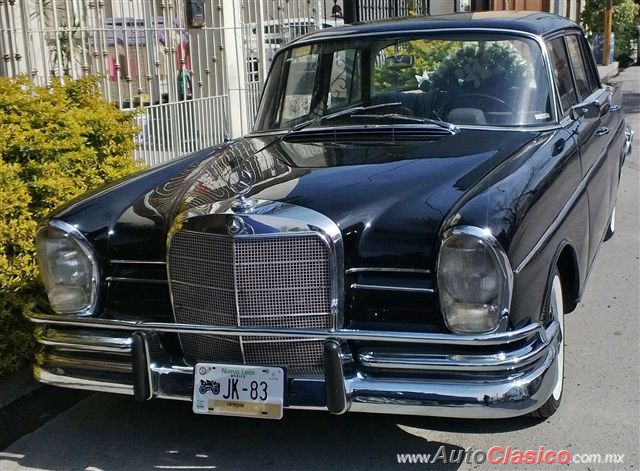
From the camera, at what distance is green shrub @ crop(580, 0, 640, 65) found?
2781 centimetres

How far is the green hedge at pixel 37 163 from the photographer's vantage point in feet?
13.9

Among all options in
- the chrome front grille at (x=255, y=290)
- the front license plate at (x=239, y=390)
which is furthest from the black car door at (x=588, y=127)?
the front license plate at (x=239, y=390)

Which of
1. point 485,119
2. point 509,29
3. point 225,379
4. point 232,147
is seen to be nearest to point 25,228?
point 232,147

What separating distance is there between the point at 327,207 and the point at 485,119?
1.38 metres

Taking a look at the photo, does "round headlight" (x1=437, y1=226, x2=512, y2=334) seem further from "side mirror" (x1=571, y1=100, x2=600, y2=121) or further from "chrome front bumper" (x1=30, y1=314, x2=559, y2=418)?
"side mirror" (x1=571, y1=100, x2=600, y2=121)

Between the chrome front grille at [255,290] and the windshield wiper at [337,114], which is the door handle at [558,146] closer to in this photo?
the windshield wiper at [337,114]

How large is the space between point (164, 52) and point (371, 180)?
468 cm

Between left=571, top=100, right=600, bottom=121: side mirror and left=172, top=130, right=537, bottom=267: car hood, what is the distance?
57 cm

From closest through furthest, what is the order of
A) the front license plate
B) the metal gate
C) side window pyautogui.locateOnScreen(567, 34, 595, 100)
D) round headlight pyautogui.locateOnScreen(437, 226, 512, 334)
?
round headlight pyautogui.locateOnScreen(437, 226, 512, 334) → the front license plate → side window pyautogui.locateOnScreen(567, 34, 595, 100) → the metal gate

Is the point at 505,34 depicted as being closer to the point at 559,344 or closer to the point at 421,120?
the point at 421,120

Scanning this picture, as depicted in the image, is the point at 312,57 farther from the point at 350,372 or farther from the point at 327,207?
the point at 350,372

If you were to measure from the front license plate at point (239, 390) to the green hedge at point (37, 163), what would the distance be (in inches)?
59.0
